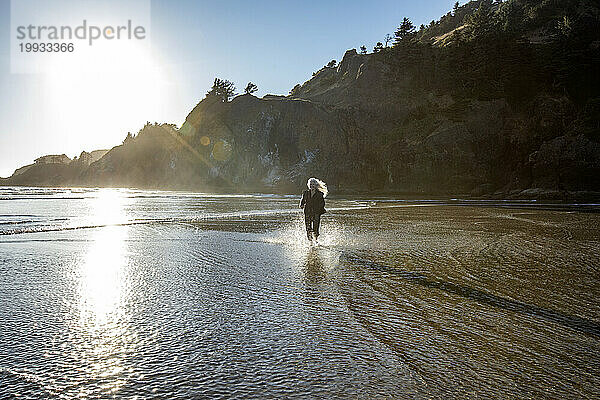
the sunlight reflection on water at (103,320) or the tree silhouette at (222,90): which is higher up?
the tree silhouette at (222,90)

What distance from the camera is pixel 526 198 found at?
42125 mm

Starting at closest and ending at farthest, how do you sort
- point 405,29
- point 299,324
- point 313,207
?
point 299,324 < point 313,207 < point 405,29

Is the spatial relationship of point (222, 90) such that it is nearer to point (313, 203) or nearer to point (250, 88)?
point (250, 88)

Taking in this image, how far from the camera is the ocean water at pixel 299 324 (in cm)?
297

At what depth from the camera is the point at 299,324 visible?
14.2ft

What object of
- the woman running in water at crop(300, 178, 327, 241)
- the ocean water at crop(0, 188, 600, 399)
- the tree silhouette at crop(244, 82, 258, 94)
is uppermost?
the tree silhouette at crop(244, 82, 258, 94)

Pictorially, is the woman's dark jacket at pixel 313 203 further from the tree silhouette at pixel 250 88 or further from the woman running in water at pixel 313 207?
the tree silhouette at pixel 250 88

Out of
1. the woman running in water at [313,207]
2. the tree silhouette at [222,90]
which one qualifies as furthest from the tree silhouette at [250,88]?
the woman running in water at [313,207]

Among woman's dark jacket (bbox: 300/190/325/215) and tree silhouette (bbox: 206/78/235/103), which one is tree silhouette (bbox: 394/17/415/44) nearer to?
tree silhouette (bbox: 206/78/235/103)

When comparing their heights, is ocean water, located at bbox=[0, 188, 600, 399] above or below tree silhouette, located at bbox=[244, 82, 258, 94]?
below

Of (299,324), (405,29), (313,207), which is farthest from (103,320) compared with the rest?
(405,29)

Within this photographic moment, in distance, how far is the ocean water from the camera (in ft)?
9.75

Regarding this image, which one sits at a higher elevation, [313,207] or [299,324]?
[313,207]

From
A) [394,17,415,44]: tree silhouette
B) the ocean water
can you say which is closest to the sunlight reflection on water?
the ocean water
